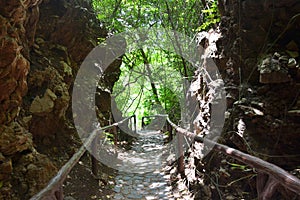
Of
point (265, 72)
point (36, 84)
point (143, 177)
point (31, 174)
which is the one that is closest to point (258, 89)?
point (265, 72)

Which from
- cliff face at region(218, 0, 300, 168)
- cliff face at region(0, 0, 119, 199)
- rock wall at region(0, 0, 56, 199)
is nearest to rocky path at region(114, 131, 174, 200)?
cliff face at region(0, 0, 119, 199)

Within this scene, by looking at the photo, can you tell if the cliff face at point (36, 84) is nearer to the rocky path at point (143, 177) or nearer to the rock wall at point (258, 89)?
the rocky path at point (143, 177)

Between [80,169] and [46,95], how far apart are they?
1.37 m

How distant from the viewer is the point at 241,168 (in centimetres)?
307

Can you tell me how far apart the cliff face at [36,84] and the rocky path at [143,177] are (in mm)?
1138

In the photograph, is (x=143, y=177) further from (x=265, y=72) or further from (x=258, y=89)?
(x=265, y=72)

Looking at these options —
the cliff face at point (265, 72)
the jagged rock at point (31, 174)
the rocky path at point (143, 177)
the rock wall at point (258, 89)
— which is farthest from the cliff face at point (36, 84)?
the cliff face at point (265, 72)

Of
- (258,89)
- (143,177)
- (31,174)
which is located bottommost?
(143,177)

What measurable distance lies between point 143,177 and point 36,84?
8.24 ft

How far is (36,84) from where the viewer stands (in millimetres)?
3938

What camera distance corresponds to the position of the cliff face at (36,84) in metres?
2.86

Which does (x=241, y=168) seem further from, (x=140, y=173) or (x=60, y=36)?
(x=60, y=36)

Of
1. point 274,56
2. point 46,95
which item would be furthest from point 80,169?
point 274,56

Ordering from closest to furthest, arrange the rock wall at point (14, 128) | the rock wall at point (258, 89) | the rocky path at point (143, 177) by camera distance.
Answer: the rock wall at point (14, 128), the rock wall at point (258, 89), the rocky path at point (143, 177)
